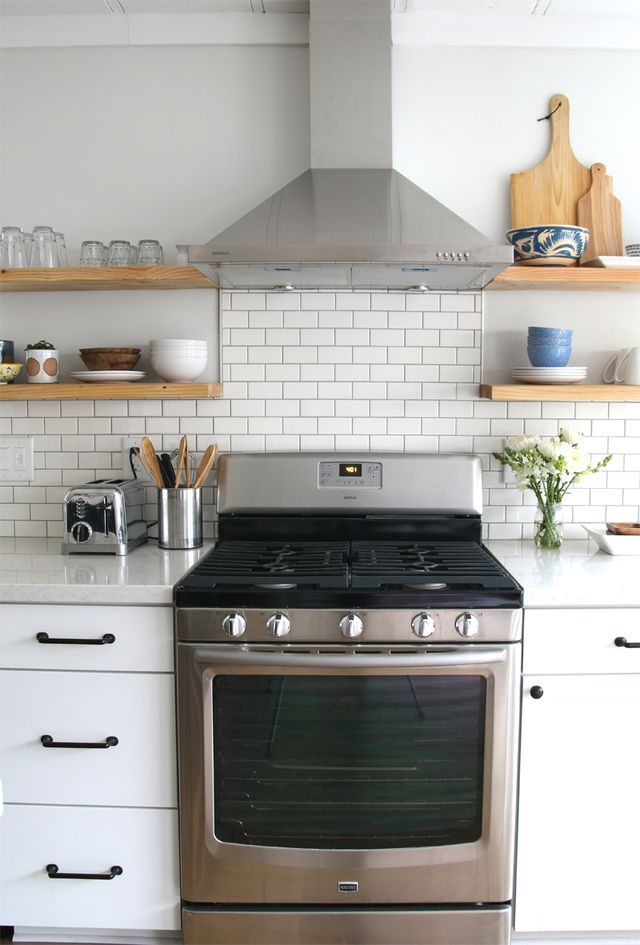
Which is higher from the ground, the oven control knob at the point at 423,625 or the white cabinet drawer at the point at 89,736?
the oven control knob at the point at 423,625

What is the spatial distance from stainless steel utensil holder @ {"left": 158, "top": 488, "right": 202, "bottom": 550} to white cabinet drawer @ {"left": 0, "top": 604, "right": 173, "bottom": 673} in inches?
18.5

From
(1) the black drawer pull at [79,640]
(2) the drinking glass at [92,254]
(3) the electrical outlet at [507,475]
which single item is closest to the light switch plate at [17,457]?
(2) the drinking glass at [92,254]

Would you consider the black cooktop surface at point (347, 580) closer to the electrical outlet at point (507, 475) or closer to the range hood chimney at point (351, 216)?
the electrical outlet at point (507, 475)

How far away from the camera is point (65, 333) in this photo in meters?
2.76

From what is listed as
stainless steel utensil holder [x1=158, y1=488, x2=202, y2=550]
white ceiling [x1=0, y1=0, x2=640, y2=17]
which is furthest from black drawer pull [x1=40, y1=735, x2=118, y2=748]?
white ceiling [x1=0, y1=0, x2=640, y2=17]

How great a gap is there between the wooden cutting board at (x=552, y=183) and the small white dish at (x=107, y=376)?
1.36 meters

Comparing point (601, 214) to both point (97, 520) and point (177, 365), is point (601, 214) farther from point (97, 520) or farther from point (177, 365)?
point (97, 520)

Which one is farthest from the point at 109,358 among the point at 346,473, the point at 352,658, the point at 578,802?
the point at 578,802

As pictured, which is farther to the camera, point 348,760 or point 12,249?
point 12,249

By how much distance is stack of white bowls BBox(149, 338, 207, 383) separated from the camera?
2.54m

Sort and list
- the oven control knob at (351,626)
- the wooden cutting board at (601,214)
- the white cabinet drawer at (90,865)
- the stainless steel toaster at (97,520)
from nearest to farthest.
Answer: the oven control knob at (351,626)
the white cabinet drawer at (90,865)
the stainless steel toaster at (97,520)
the wooden cutting board at (601,214)

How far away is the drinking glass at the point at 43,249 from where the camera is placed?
2586 millimetres

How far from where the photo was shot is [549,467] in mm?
2518

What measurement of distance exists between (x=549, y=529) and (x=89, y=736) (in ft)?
4.97
